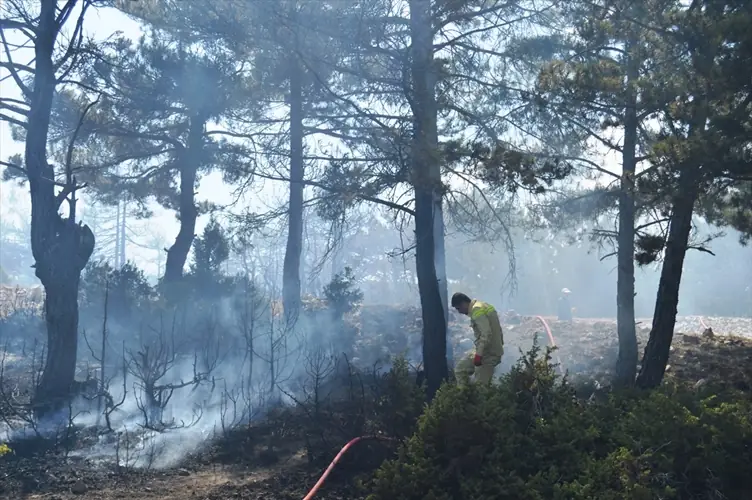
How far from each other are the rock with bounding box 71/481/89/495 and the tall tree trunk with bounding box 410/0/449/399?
4.60m

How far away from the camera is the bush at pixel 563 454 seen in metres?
5.73

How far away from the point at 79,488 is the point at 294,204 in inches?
414

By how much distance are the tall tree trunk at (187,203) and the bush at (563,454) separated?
1386 cm

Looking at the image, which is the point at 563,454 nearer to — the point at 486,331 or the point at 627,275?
the point at 486,331

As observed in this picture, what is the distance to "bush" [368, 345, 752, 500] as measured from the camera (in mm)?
5734

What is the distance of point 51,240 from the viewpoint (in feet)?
38.7

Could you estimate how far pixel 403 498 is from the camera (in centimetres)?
577

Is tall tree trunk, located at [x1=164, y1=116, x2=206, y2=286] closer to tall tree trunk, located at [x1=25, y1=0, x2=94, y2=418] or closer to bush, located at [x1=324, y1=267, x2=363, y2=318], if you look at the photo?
bush, located at [x1=324, y1=267, x2=363, y2=318]

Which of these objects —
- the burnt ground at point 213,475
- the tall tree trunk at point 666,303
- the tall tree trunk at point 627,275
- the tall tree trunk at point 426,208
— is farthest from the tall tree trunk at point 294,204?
the tall tree trunk at point 666,303

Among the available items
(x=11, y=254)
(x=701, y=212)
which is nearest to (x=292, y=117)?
(x=701, y=212)

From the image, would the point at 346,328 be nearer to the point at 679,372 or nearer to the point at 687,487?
the point at 679,372

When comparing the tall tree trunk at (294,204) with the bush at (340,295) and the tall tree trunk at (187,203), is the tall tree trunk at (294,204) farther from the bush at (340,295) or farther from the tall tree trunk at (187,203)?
the tall tree trunk at (187,203)

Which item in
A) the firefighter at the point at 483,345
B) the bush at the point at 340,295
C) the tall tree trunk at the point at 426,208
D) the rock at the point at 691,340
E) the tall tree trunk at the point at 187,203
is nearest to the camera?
the firefighter at the point at 483,345

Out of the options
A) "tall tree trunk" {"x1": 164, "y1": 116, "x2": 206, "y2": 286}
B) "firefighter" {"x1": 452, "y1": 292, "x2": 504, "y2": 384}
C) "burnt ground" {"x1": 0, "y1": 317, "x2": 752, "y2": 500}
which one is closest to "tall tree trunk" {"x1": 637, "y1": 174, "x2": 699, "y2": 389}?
"burnt ground" {"x1": 0, "y1": 317, "x2": 752, "y2": 500}
